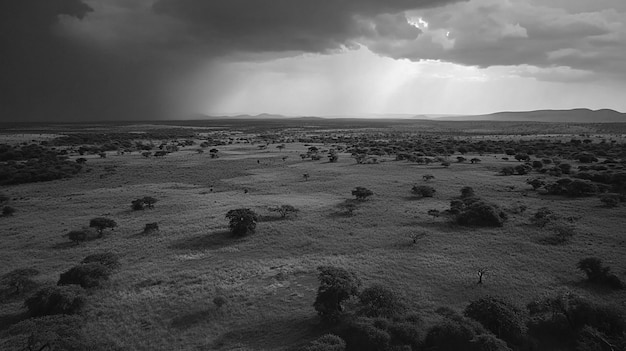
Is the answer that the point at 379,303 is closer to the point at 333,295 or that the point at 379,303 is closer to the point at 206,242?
the point at 333,295

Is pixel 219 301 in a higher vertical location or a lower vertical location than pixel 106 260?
lower

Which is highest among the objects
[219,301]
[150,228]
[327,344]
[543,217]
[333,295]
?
[543,217]

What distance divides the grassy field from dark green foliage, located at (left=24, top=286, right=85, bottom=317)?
1.02 metres

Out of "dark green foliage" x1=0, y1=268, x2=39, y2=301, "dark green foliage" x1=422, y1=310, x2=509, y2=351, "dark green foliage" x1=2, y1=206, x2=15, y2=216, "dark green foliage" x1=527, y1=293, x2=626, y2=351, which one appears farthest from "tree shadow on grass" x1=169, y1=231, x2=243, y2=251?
"dark green foliage" x1=2, y1=206, x2=15, y2=216

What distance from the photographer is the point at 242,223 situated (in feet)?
116

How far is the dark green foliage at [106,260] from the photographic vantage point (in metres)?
27.9

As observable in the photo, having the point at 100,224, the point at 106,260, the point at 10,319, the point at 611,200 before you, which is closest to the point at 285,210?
the point at 106,260

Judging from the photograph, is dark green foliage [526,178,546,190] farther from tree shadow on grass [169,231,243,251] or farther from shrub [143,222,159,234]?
shrub [143,222,159,234]

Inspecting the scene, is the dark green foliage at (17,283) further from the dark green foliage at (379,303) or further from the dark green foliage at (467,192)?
the dark green foliage at (467,192)

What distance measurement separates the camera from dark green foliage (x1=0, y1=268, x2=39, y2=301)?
80.6 ft

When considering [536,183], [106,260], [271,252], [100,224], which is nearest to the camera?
[106,260]

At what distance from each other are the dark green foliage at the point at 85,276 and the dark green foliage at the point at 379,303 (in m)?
18.7

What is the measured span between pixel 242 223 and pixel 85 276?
1400 cm

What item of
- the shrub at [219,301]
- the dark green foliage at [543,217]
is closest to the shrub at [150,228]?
the shrub at [219,301]
